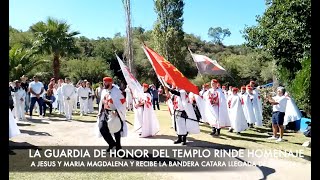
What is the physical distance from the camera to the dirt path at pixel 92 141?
7188 millimetres

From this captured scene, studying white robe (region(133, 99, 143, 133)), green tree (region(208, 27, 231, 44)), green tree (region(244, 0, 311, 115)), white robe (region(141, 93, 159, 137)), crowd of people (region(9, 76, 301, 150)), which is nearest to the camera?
crowd of people (region(9, 76, 301, 150))

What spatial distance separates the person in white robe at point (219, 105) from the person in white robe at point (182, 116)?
7.33ft

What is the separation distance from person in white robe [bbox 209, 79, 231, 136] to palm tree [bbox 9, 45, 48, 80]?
1858 centimetres

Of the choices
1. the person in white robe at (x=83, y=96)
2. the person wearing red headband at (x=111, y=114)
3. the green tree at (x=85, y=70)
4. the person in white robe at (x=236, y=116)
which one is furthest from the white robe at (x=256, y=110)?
the green tree at (x=85, y=70)

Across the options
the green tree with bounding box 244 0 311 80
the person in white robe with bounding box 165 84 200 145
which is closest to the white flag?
the person in white robe with bounding box 165 84 200 145

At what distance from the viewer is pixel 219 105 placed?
12.6 m

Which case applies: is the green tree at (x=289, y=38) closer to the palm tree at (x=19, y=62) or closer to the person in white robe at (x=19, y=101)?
the person in white robe at (x=19, y=101)

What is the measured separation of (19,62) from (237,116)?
2015 cm

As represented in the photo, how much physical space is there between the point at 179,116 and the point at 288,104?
3.69 meters

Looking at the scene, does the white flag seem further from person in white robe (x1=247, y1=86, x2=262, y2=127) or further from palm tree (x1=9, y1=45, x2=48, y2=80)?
palm tree (x1=9, y1=45, x2=48, y2=80)

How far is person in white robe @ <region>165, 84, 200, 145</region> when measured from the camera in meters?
9.91

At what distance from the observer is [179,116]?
9945mm
